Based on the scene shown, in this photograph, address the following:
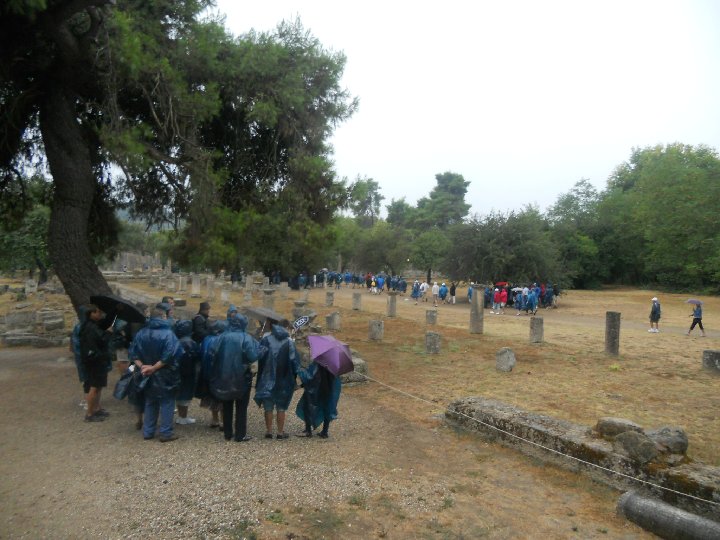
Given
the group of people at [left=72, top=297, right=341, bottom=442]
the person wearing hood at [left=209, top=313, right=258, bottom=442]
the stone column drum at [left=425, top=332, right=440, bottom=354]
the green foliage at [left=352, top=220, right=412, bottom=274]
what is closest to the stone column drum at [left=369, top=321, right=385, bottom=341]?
the stone column drum at [left=425, top=332, right=440, bottom=354]

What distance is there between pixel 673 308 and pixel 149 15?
31057 millimetres

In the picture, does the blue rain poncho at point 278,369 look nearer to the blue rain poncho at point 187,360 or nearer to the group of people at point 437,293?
the blue rain poncho at point 187,360

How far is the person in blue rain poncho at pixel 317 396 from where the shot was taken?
6.64 m

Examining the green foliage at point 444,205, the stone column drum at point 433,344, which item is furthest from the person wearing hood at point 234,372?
the green foliage at point 444,205

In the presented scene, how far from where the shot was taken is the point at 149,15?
1131 cm

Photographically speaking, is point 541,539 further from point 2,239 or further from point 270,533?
point 2,239

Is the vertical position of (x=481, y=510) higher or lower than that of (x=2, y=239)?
lower

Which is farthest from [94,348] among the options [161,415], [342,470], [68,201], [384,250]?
[384,250]

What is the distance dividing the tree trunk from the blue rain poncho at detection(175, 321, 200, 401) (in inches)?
177

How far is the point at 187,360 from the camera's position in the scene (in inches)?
269

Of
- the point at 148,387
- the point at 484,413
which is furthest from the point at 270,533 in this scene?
the point at 484,413

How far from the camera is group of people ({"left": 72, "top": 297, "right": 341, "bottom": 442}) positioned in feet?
20.8

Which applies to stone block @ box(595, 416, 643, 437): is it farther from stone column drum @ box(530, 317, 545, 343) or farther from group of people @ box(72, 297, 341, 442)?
stone column drum @ box(530, 317, 545, 343)

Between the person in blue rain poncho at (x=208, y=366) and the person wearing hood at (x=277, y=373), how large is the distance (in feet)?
2.07
